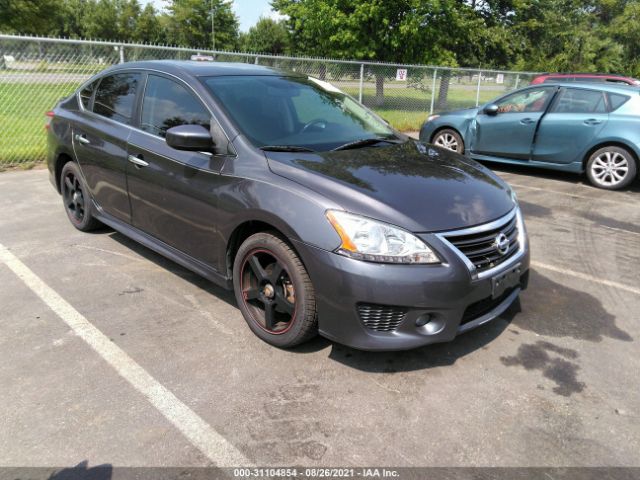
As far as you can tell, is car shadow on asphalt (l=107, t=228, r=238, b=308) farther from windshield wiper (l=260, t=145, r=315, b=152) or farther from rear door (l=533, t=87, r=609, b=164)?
rear door (l=533, t=87, r=609, b=164)

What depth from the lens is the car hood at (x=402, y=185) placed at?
108 inches

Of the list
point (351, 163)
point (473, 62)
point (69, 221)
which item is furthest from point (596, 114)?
point (473, 62)

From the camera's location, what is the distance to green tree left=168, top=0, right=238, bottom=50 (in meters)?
55.0

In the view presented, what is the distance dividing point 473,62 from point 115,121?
3436 centimetres

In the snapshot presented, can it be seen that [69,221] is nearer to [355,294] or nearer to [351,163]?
[351,163]

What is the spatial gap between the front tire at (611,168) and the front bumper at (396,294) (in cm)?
606

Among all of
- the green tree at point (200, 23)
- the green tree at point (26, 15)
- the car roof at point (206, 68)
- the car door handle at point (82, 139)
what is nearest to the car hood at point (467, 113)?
the car roof at point (206, 68)

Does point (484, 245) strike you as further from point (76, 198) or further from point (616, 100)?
point (616, 100)

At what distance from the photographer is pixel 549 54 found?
127 feet

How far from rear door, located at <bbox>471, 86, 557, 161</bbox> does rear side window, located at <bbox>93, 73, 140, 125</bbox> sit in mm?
6409

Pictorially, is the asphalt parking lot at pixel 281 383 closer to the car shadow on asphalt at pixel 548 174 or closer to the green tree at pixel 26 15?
the car shadow on asphalt at pixel 548 174

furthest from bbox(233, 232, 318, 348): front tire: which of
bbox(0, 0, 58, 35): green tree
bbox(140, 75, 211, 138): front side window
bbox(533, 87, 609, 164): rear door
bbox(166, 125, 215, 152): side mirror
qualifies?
bbox(0, 0, 58, 35): green tree

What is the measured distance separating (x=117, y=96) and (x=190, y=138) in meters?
1.64

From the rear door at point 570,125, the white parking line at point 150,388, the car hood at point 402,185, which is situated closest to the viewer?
the white parking line at point 150,388
